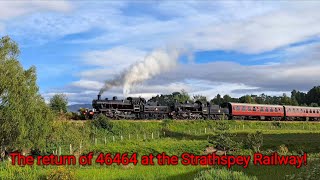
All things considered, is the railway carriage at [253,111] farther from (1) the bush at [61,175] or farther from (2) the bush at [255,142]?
(1) the bush at [61,175]

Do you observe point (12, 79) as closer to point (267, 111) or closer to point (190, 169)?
point (190, 169)

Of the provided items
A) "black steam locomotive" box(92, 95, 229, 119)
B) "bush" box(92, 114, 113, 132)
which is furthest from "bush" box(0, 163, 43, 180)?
"black steam locomotive" box(92, 95, 229, 119)

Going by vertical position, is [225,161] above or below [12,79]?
below

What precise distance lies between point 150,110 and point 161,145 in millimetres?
17973

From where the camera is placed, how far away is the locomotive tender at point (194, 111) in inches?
2003

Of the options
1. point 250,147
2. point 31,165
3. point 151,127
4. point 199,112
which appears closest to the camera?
point 31,165

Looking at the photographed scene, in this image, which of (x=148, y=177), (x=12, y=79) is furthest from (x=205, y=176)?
(x=12, y=79)

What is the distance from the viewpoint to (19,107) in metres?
28.6

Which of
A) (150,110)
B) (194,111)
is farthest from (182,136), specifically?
(194,111)

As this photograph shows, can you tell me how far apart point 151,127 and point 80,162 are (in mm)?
25355

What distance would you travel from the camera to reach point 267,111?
2670 inches

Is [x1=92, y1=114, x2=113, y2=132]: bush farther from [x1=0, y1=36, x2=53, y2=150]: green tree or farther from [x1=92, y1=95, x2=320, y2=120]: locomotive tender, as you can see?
[x1=0, y1=36, x2=53, y2=150]: green tree

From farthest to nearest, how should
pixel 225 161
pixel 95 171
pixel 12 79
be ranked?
pixel 12 79, pixel 225 161, pixel 95 171

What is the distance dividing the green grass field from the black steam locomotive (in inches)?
122
